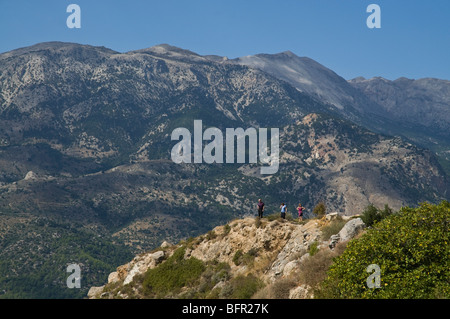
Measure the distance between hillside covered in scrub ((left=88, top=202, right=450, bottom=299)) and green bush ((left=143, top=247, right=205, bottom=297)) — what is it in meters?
0.11

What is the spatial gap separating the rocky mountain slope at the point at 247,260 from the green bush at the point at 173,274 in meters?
0.13

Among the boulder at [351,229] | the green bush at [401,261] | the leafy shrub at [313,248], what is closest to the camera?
the green bush at [401,261]

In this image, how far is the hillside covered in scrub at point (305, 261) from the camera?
2205cm

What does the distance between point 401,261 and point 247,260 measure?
1753 centimetres

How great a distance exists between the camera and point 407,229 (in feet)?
78.1

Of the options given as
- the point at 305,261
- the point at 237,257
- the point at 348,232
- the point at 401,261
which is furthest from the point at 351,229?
the point at 237,257

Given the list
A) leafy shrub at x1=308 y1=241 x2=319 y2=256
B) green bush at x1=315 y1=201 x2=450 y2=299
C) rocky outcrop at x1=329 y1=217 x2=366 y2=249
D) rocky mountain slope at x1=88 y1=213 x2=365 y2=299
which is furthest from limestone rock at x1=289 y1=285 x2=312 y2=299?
rocky outcrop at x1=329 y1=217 x2=366 y2=249

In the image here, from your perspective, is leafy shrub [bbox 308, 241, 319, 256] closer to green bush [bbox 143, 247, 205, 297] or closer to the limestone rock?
the limestone rock

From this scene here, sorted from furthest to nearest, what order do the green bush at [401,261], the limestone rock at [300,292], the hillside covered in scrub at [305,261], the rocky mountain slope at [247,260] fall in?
the rocky mountain slope at [247,260]
the limestone rock at [300,292]
the hillside covered in scrub at [305,261]
the green bush at [401,261]

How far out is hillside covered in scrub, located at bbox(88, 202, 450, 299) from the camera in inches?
868

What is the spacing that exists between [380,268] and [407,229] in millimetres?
3052

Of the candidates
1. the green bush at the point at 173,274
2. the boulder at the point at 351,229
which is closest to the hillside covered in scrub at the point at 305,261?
the boulder at the point at 351,229

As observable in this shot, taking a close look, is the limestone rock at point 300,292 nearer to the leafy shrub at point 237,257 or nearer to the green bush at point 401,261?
the green bush at point 401,261
